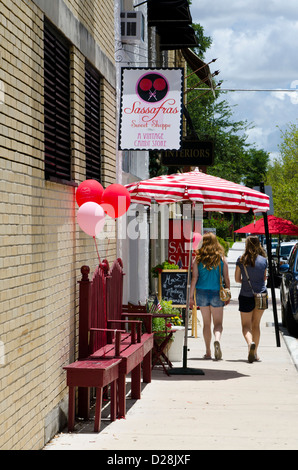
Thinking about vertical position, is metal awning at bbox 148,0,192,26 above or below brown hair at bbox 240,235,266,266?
above

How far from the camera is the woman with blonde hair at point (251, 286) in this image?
42.8 feet

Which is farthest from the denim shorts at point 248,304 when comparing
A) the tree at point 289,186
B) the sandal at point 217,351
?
the tree at point 289,186

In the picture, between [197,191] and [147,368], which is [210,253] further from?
[147,368]

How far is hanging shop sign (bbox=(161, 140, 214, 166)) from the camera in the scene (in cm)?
1956

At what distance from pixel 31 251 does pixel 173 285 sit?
1013 cm

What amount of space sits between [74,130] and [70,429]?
10.2 feet

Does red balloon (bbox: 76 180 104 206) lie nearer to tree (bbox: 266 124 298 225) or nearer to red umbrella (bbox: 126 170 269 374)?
red umbrella (bbox: 126 170 269 374)

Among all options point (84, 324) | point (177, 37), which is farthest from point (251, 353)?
point (177, 37)

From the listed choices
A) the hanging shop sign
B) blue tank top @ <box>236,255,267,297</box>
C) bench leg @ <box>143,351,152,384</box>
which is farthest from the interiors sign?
the hanging shop sign

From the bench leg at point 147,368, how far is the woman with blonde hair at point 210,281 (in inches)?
74.6

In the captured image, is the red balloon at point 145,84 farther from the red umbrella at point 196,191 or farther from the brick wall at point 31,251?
the brick wall at point 31,251

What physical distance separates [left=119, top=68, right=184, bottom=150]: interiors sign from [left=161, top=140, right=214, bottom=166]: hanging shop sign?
6476mm

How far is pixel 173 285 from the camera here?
1708 centimetres

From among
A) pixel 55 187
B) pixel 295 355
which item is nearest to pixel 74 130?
pixel 55 187
